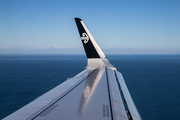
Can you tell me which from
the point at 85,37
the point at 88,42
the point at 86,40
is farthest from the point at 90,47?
the point at 85,37

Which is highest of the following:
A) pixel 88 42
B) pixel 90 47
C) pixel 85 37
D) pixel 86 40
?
pixel 85 37

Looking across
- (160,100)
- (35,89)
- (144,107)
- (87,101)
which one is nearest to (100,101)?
(87,101)

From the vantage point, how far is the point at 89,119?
280cm

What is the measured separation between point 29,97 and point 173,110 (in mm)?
25926

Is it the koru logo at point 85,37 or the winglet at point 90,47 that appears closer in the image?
the winglet at point 90,47

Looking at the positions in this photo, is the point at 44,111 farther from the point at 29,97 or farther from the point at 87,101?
the point at 29,97

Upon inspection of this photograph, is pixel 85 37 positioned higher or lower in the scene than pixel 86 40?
higher

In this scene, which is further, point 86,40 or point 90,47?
point 90,47

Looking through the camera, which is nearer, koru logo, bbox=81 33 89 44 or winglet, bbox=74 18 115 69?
winglet, bbox=74 18 115 69

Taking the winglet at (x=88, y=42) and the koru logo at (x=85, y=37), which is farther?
the koru logo at (x=85, y=37)

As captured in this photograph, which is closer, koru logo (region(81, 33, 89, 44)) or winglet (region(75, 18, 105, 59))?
winglet (region(75, 18, 105, 59))

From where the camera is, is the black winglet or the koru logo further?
the koru logo

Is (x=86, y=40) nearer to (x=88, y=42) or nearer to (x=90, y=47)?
(x=88, y=42)

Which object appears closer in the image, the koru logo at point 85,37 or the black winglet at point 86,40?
the black winglet at point 86,40
